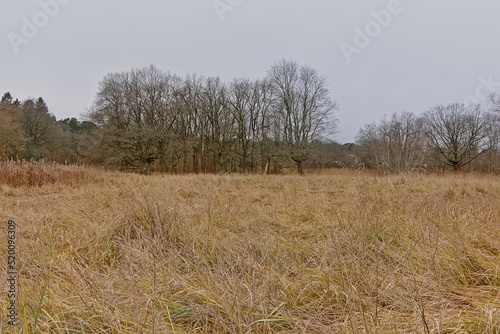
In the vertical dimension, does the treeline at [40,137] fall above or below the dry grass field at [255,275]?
above

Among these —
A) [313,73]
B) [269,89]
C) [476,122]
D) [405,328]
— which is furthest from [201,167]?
[476,122]

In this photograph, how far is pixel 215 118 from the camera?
30016 mm

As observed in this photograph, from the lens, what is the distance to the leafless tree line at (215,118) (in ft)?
88.9

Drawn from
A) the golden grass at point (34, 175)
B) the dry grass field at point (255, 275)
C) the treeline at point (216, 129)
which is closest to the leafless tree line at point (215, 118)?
the treeline at point (216, 129)

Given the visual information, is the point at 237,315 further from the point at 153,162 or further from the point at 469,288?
the point at 153,162

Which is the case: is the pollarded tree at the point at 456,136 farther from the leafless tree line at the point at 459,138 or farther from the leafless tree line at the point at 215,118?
the leafless tree line at the point at 215,118

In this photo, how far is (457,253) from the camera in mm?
1981

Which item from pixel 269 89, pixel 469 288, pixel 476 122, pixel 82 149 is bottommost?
pixel 469 288

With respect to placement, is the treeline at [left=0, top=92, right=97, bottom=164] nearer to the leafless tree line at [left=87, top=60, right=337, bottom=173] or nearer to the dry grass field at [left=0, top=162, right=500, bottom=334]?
the leafless tree line at [left=87, top=60, right=337, bottom=173]

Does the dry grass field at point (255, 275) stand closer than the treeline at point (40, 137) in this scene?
Yes

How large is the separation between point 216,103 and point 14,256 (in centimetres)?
2948

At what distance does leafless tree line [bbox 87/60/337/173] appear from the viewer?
2711cm

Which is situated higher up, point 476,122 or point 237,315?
point 476,122

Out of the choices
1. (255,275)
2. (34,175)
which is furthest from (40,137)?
(255,275)
